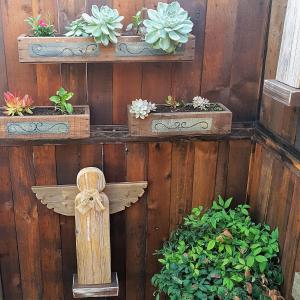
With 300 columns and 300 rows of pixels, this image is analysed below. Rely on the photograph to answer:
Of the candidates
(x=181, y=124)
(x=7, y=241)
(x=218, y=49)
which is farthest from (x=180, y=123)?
(x=7, y=241)

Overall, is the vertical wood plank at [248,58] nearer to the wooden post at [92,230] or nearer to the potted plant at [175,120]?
the potted plant at [175,120]

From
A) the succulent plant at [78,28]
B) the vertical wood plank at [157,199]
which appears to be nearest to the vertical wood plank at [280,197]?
the vertical wood plank at [157,199]

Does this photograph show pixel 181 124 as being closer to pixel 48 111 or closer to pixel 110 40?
pixel 110 40

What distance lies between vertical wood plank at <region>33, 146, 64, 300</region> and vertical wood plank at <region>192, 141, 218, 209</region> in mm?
677

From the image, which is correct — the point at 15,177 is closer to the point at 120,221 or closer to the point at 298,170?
the point at 120,221

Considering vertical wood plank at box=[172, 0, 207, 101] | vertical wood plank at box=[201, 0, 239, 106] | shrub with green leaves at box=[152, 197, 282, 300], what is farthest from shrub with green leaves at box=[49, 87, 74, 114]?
shrub with green leaves at box=[152, 197, 282, 300]

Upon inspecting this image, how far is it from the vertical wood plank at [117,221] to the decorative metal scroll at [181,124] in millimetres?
230

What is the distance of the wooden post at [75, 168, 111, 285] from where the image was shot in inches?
73.4

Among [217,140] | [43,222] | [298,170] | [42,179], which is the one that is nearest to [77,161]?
[42,179]

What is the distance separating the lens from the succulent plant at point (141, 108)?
5.77 ft

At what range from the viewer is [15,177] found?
6.41 feet

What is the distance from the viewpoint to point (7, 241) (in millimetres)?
2061

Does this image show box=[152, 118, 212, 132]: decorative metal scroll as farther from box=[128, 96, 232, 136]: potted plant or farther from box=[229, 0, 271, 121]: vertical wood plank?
box=[229, 0, 271, 121]: vertical wood plank

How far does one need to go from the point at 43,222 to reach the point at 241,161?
1011mm
